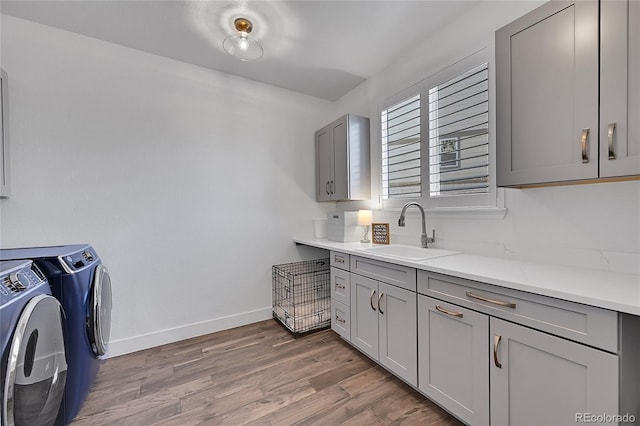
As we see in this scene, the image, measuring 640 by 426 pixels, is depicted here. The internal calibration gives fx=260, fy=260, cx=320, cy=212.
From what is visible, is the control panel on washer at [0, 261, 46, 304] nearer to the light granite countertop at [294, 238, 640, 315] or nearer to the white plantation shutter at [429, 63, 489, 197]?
the light granite countertop at [294, 238, 640, 315]

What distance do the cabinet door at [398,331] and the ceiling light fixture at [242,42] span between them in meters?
2.02

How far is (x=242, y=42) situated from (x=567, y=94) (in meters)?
2.01

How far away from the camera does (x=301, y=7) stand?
1793 millimetres

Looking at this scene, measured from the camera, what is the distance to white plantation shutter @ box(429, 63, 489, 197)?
5.85 feet

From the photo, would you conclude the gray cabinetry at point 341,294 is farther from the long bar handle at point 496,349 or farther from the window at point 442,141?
the long bar handle at point 496,349

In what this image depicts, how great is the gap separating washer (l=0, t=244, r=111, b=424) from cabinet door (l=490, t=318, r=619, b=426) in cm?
216

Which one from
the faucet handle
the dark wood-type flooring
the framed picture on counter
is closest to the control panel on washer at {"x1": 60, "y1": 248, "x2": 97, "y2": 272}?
the dark wood-type flooring

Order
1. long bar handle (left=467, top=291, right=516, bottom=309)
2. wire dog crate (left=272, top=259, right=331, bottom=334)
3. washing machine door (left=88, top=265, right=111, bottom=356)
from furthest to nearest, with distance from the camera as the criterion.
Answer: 1. wire dog crate (left=272, top=259, right=331, bottom=334)
2. washing machine door (left=88, top=265, right=111, bottom=356)
3. long bar handle (left=467, top=291, right=516, bottom=309)

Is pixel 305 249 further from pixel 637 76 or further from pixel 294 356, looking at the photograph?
pixel 637 76

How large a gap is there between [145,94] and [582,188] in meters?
3.19

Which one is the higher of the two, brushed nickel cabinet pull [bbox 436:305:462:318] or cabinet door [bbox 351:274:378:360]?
brushed nickel cabinet pull [bbox 436:305:462:318]

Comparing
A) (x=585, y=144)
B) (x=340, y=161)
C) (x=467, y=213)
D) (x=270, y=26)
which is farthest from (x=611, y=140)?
(x=270, y=26)

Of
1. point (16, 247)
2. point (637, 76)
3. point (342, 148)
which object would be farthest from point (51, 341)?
point (637, 76)

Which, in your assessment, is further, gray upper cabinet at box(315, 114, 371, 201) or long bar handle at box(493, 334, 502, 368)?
gray upper cabinet at box(315, 114, 371, 201)
